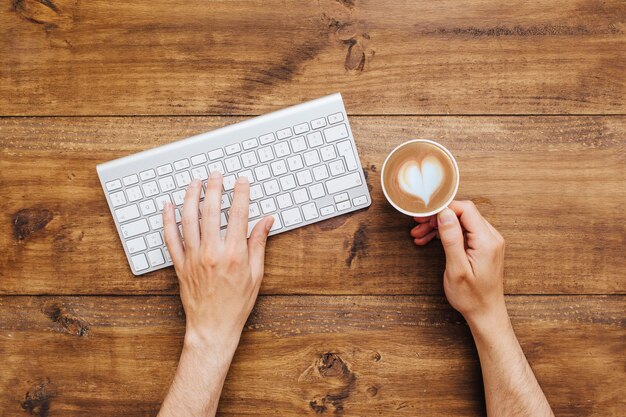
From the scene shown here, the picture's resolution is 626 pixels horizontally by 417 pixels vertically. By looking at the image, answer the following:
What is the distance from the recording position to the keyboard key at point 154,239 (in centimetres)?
101

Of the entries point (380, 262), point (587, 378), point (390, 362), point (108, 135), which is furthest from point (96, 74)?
point (587, 378)

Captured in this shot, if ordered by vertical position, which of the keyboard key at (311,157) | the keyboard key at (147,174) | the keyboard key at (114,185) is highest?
the keyboard key at (311,157)

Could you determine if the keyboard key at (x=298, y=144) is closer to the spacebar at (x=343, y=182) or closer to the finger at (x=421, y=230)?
the spacebar at (x=343, y=182)

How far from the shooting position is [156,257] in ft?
3.34

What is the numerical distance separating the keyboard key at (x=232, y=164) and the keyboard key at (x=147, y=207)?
Answer: 0.50 feet

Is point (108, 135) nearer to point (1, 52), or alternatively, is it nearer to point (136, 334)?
point (1, 52)

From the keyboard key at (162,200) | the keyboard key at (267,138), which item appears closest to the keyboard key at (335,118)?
the keyboard key at (267,138)

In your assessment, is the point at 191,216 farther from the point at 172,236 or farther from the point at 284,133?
the point at 284,133

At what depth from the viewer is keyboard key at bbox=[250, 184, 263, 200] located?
39.0 inches

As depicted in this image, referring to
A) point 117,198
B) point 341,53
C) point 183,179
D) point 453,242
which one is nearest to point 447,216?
point 453,242

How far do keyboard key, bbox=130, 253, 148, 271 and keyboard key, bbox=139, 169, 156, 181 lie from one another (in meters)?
0.14

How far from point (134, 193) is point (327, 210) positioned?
35 centimetres

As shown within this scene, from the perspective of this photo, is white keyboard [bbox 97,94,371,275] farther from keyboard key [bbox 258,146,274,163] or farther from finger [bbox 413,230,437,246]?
finger [bbox 413,230,437,246]

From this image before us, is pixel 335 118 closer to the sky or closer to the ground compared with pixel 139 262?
closer to the sky
